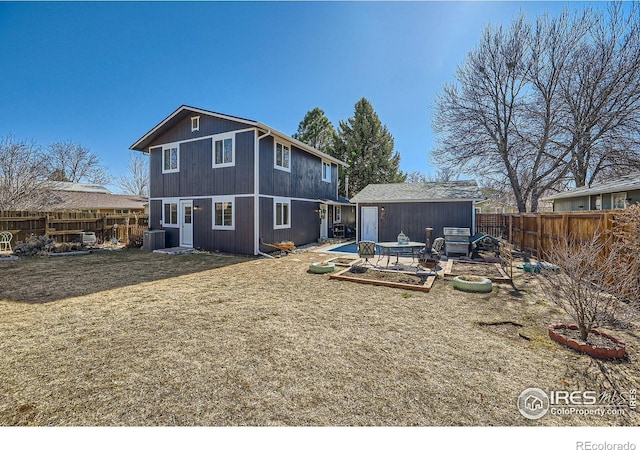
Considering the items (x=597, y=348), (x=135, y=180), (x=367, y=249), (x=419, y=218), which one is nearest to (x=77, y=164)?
(x=135, y=180)

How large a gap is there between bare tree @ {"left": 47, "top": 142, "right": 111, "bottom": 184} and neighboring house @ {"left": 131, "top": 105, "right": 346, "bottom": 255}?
26894 mm

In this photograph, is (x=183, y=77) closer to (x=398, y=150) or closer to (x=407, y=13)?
(x=407, y=13)

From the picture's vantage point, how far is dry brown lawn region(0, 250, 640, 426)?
224 centimetres

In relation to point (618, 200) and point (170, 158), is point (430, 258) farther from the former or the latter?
point (170, 158)

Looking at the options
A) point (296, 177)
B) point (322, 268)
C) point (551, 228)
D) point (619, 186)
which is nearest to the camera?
point (322, 268)

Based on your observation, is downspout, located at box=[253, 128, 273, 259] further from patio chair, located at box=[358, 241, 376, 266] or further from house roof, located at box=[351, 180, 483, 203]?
house roof, located at box=[351, 180, 483, 203]

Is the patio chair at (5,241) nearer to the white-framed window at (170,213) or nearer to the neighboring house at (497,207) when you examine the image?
the white-framed window at (170,213)

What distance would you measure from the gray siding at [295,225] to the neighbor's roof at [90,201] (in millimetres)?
17830

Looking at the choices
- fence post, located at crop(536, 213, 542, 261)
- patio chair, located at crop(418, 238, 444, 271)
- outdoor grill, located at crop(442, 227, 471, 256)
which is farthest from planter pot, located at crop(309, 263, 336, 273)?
fence post, located at crop(536, 213, 542, 261)

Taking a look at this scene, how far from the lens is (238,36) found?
10.7 metres

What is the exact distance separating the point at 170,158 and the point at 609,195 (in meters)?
19.6

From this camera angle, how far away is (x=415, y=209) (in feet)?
44.0

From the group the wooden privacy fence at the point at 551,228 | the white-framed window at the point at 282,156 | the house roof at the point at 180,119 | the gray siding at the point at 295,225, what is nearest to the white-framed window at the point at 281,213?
the gray siding at the point at 295,225

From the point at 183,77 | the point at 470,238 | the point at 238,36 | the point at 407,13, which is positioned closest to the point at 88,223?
the point at 183,77
